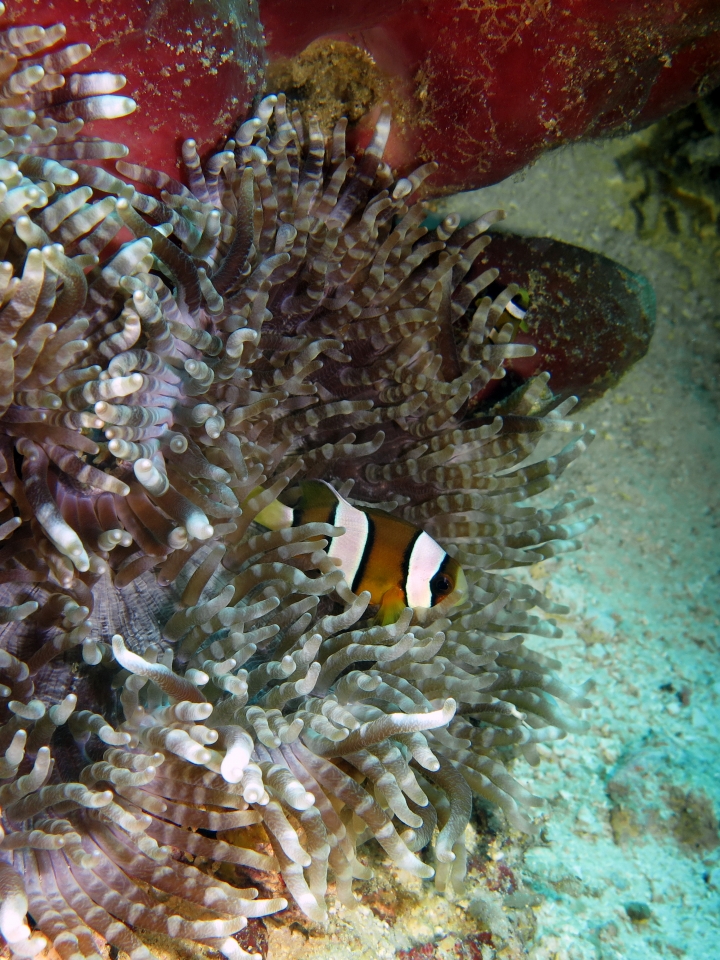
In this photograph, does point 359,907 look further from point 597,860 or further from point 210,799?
point 597,860

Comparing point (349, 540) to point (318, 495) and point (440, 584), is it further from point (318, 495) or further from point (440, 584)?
point (440, 584)

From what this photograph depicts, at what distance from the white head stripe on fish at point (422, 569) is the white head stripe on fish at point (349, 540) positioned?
0.18m

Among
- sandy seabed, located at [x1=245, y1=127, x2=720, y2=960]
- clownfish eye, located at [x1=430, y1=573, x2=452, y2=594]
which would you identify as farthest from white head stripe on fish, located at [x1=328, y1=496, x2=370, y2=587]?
sandy seabed, located at [x1=245, y1=127, x2=720, y2=960]

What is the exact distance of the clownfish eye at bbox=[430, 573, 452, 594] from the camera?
245 centimetres

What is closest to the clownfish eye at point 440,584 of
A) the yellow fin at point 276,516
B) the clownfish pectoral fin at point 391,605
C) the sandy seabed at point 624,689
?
the clownfish pectoral fin at point 391,605

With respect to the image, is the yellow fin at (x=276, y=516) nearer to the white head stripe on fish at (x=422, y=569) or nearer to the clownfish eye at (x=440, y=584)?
the white head stripe on fish at (x=422, y=569)

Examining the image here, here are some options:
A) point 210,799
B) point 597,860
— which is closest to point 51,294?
point 210,799

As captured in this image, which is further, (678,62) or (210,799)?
(678,62)

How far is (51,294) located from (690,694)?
348 centimetres

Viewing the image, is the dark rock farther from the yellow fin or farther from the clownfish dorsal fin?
the yellow fin

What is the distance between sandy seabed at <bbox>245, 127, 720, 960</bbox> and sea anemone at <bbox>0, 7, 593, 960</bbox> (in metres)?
0.27

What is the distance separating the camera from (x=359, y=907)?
2.26 m

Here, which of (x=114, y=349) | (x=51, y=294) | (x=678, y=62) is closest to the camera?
(x=51, y=294)

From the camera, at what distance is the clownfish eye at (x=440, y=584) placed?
245cm
